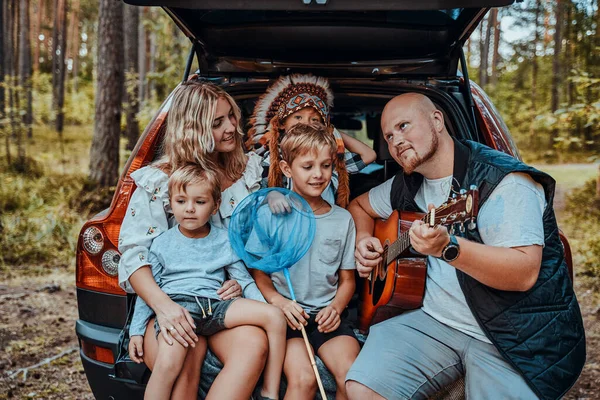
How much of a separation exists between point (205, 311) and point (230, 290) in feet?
0.46

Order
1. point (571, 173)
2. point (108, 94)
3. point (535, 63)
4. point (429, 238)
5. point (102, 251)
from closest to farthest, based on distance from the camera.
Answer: point (429, 238) < point (102, 251) < point (108, 94) < point (571, 173) < point (535, 63)

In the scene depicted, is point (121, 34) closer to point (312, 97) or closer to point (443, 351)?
point (312, 97)

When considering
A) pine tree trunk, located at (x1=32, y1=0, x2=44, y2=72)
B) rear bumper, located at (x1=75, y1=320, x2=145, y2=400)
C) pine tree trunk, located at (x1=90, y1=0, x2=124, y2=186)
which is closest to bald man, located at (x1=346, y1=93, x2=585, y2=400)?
rear bumper, located at (x1=75, y1=320, x2=145, y2=400)

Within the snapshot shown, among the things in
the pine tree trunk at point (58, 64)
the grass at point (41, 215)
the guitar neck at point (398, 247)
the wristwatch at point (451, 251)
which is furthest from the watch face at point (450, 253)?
the pine tree trunk at point (58, 64)

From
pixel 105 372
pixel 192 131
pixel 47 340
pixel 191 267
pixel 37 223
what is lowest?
pixel 47 340

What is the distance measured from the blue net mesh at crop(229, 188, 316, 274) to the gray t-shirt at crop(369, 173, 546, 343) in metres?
0.56

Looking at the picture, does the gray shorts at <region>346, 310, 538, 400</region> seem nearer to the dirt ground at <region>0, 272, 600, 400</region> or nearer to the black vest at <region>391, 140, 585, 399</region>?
the black vest at <region>391, 140, 585, 399</region>

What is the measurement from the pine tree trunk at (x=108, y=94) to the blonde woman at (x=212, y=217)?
552cm

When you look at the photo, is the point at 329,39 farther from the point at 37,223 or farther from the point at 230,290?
the point at 37,223

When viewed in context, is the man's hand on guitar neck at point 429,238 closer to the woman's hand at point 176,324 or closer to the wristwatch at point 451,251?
the wristwatch at point 451,251

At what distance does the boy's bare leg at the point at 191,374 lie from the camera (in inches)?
86.9

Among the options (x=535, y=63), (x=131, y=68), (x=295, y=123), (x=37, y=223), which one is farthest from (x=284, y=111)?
(x=535, y=63)

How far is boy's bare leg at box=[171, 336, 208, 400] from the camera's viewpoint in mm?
2207

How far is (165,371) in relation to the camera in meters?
2.17
